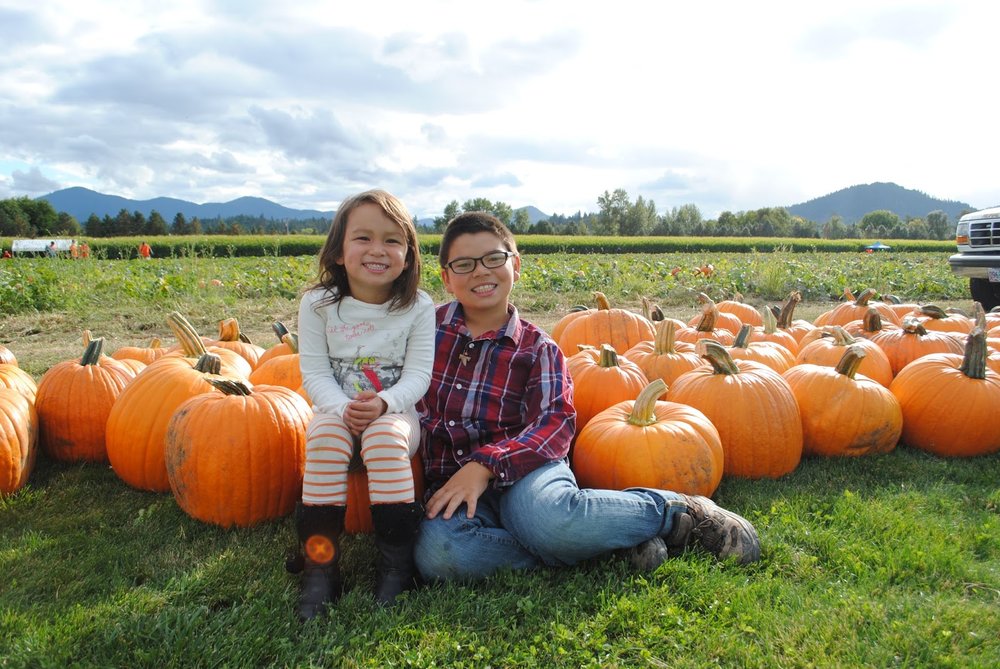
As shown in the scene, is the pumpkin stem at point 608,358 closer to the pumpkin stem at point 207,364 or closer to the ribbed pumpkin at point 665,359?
the ribbed pumpkin at point 665,359

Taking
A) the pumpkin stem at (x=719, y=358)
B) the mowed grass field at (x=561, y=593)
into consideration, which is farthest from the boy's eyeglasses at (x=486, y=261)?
the pumpkin stem at (x=719, y=358)

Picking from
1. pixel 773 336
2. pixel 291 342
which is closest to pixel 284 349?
pixel 291 342

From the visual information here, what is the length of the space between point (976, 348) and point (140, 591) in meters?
4.18

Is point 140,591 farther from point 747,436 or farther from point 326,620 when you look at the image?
point 747,436

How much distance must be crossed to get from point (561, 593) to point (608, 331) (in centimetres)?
299

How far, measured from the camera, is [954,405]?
3.62 metres

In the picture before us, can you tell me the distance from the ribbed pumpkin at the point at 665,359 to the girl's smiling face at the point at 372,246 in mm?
1904

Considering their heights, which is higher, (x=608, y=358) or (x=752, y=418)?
(x=608, y=358)

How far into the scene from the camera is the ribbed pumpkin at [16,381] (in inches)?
138

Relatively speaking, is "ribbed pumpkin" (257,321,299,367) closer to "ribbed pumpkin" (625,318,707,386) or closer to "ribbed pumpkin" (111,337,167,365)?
"ribbed pumpkin" (111,337,167,365)

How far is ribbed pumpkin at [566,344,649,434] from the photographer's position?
361 cm

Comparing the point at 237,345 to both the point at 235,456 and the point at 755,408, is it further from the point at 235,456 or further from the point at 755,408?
the point at 755,408

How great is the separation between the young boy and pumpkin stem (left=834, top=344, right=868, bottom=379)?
1437 millimetres

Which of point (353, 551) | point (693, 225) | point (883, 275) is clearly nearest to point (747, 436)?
point (353, 551)
